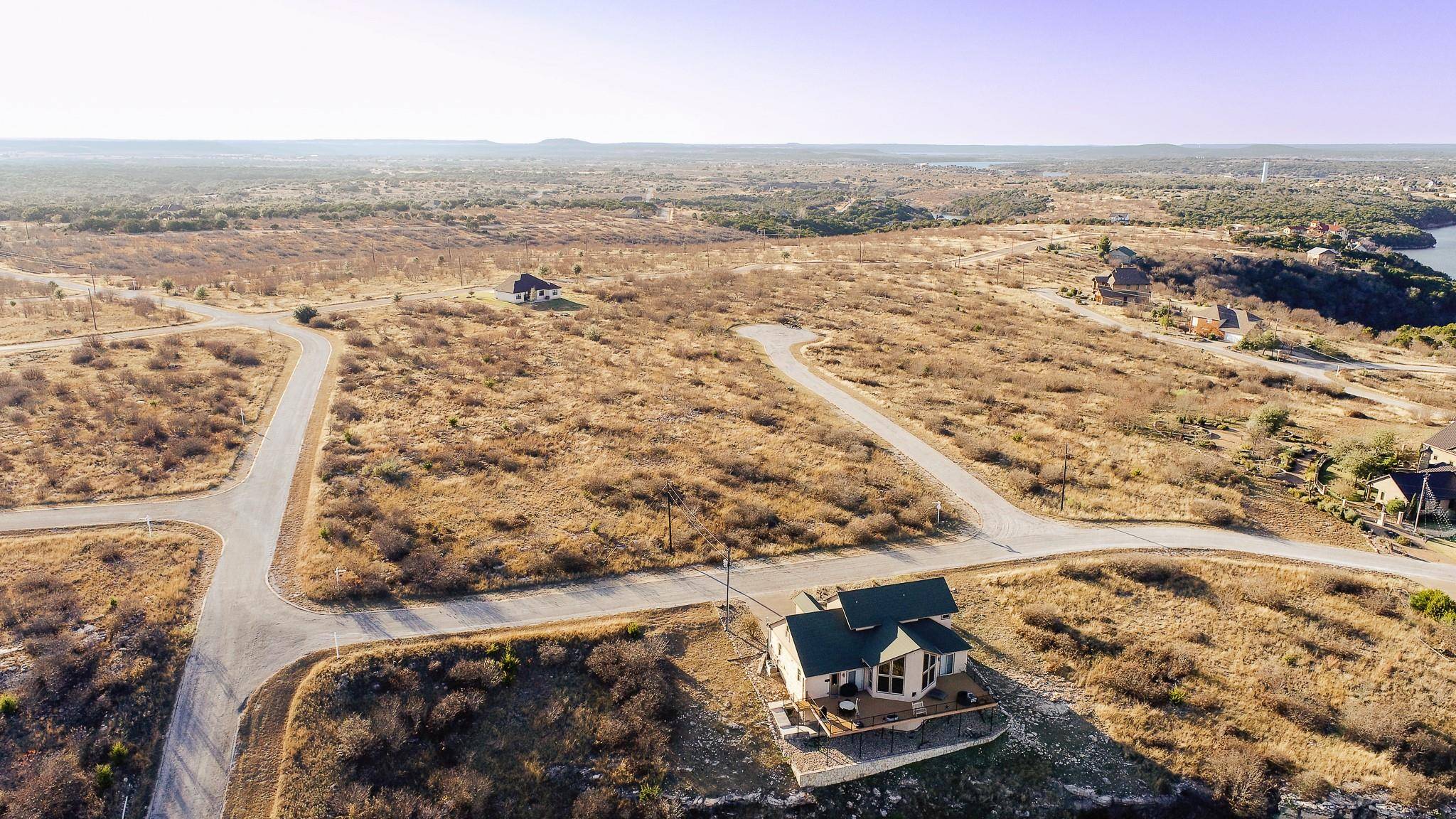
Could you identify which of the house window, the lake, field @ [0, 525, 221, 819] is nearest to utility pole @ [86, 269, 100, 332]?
field @ [0, 525, 221, 819]

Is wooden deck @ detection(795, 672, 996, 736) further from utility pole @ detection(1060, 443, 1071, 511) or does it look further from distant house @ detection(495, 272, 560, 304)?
distant house @ detection(495, 272, 560, 304)

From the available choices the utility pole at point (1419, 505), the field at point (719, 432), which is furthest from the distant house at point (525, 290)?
the utility pole at point (1419, 505)

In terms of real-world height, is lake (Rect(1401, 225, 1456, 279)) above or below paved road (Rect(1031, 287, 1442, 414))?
above

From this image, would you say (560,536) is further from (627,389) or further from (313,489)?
(627,389)

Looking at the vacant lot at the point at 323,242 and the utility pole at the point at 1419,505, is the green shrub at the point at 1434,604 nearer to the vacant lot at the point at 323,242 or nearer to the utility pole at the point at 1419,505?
the utility pole at the point at 1419,505

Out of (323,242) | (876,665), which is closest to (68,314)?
(323,242)

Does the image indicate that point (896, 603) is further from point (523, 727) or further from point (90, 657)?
point (90, 657)

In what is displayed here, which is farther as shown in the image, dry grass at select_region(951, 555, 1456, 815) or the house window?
the house window
